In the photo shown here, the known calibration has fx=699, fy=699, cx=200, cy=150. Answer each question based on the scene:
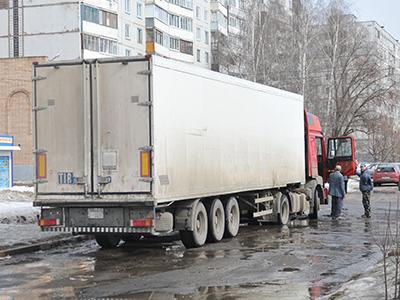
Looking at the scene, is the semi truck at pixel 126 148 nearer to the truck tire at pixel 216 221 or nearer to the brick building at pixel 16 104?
the truck tire at pixel 216 221

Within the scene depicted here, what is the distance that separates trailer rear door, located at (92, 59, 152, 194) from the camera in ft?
39.4

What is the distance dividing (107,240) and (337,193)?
32.4 ft

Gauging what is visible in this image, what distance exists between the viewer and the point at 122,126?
1217 centimetres

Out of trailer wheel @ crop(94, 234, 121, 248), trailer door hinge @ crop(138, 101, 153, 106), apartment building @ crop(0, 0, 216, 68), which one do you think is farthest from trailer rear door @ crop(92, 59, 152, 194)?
apartment building @ crop(0, 0, 216, 68)

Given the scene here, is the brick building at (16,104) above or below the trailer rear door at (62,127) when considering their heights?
above

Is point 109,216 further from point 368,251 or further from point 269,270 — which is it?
point 368,251

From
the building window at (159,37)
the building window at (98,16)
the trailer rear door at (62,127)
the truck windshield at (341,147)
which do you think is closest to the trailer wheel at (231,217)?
the trailer rear door at (62,127)

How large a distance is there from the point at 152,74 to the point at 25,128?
43878 millimetres

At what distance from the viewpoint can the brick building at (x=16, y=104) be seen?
53750 millimetres

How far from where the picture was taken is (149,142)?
11969 mm

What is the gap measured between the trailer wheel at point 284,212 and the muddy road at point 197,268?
2696mm

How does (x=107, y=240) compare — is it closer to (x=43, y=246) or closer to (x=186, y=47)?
(x=43, y=246)

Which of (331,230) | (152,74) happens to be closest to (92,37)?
(331,230)

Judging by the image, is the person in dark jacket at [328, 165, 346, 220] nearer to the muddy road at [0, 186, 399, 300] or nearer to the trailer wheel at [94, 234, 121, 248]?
the muddy road at [0, 186, 399, 300]
